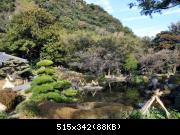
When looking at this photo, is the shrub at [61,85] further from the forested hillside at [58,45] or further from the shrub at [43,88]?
the forested hillside at [58,45]

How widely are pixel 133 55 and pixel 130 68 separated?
3.71 m

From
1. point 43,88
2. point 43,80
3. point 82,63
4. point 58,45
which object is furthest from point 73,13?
point 43,88

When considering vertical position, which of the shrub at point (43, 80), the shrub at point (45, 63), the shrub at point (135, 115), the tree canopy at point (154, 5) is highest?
the tree canopy at point (154, 5)

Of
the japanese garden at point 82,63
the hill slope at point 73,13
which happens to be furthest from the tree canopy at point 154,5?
the hill slope at point 73,13

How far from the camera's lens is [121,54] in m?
55.5

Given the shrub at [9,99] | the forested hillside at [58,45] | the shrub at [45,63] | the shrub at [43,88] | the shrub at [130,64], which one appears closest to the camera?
the shrub at [43,88]

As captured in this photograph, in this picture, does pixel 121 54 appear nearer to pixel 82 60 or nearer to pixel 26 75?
pixel 82 60

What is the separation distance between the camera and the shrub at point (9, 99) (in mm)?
24145

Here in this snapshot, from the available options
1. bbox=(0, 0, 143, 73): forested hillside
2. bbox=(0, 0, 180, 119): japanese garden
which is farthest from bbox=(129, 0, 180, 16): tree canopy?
bbox=(0, 0, 143, 73): forested hillside

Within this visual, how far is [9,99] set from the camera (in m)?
24.6

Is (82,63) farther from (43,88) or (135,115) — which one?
Result: (135,115)

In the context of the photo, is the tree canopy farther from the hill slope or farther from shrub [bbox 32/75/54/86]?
the hill slope

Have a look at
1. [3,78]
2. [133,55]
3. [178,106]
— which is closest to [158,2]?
[178,106]
